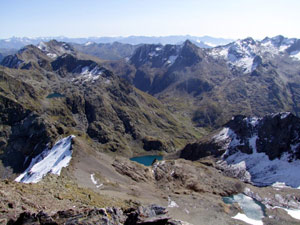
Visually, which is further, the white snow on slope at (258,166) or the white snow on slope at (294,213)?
the white snow on slope at (258,166)

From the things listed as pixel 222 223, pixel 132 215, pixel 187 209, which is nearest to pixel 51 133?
pixel 187 209

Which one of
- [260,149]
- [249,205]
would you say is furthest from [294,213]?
[260,149]

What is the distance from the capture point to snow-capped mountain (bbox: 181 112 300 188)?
431 feet

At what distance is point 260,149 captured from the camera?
14912cm

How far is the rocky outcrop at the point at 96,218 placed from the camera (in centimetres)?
3075

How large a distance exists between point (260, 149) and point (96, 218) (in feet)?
442

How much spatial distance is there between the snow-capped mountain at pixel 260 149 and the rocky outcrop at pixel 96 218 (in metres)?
105

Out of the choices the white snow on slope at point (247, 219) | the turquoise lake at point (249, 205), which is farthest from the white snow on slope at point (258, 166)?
the white snow on slope at point (247, 219)

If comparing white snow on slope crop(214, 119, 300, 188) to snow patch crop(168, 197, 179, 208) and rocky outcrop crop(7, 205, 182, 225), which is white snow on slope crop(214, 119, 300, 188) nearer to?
snow patch crop(168, 197, 179, 208)

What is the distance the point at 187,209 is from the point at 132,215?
48621 mm

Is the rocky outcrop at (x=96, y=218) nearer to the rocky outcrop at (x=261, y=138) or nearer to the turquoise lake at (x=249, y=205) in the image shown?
the turquoise lake at (x=249, y=205)

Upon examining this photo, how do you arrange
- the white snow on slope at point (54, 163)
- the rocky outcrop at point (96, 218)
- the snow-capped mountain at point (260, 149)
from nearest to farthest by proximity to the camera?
1. the rocky outcrop at point (96, 218)
2. the white snow on slope at point (54, 163)
3. the snow-capped mountain at point (260, 149)

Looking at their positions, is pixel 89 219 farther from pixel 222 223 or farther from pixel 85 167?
pixel 85 167

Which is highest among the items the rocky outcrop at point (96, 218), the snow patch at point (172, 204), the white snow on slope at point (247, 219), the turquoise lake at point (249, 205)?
the rocky outcrop at point (96, 218)
